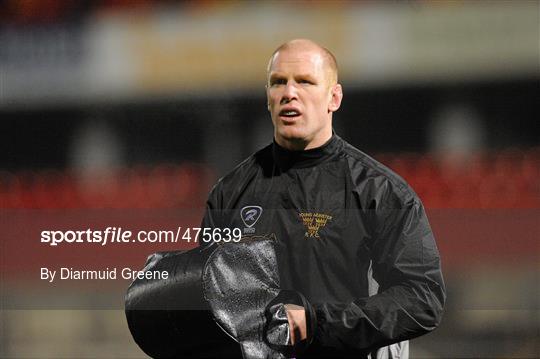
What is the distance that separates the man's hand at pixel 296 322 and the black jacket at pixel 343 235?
4 centimetres

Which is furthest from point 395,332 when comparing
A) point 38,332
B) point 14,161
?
point 14,161

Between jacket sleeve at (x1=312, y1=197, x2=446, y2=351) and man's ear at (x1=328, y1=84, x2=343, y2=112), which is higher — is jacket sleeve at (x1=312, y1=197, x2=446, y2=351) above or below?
below

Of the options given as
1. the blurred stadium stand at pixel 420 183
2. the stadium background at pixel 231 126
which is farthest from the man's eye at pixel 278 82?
the blurred stadium stand at pixel 420 183

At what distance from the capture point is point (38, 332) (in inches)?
84.9

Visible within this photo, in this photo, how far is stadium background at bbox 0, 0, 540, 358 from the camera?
211 cm

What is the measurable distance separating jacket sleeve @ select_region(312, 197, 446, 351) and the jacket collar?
145 millimetres

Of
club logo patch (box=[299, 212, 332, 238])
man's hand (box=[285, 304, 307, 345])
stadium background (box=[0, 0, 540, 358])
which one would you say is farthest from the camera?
stadium background (box=[0, 0, 540, 358])

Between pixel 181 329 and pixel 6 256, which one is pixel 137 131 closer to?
pixel 6 256

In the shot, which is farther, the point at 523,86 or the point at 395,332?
the point at 523,86

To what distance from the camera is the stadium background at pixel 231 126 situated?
2109 mm

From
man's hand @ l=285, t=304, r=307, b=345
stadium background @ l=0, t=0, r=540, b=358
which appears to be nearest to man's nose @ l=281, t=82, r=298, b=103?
man's hand @ l=285, t=304, r=307, b=345

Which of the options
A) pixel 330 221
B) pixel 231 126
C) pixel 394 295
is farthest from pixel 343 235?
Result: pixel 231 126

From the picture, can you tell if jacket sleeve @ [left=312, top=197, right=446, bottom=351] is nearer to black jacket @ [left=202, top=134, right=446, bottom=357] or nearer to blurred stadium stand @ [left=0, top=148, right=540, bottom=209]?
black jacket @ [left=202, top=134, right=446, bottom=357]

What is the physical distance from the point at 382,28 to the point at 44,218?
1.09 metres
